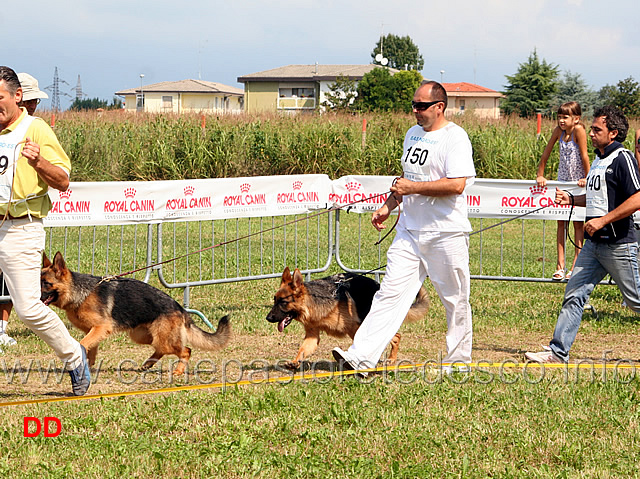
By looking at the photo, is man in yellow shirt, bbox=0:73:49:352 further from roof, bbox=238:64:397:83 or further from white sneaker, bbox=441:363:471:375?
roof, bbox=238:64:397:83

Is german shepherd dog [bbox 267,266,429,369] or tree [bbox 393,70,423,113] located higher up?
tree [bbox 393,70,423,113]

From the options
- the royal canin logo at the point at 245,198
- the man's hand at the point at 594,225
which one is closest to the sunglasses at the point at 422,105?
the man's hand at the point at 594,225

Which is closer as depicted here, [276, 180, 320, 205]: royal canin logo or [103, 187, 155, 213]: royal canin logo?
[103, 187, 155, 213]: royal canin logo

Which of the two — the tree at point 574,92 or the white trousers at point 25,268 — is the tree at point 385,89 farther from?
the white trousers at point 25,268

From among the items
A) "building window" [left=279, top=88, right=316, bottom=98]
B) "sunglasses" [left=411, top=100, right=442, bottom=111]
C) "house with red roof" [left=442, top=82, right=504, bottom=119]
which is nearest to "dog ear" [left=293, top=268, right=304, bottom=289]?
"sunglasses" [left=411, top=100, right=442, bottom=111]

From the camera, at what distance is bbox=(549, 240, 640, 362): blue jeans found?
6539mm

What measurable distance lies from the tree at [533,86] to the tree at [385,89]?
7916 mm

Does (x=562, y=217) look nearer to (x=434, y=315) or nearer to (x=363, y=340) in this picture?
(x=434, y=315)

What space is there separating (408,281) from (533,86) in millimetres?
60275

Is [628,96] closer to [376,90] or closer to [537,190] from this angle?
[376,90]

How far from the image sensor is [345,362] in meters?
6.04

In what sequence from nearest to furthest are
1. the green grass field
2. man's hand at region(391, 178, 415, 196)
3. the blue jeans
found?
the green grass field
man's hand at region(391, 178, 415, 196)
the blue jeans

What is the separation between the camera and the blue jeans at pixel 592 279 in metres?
6.54

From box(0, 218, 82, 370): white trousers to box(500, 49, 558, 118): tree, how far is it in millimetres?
60014
